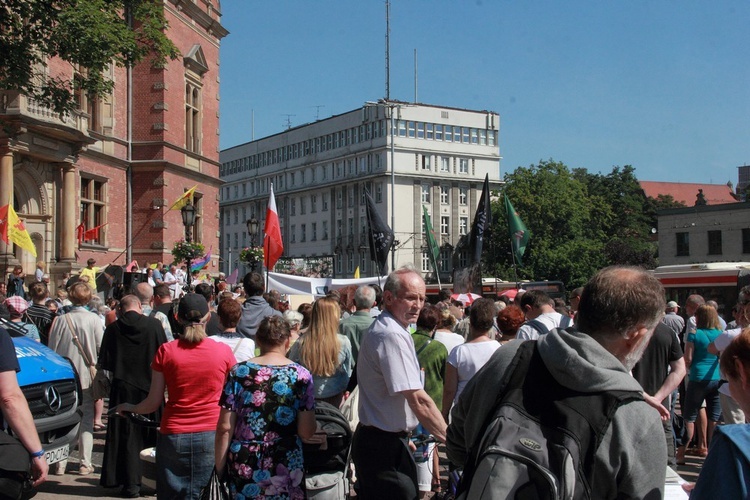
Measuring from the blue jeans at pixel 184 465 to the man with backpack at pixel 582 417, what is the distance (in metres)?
3.68

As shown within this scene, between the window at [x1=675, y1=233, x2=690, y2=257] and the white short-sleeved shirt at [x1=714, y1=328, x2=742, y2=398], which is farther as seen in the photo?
the window at [x1=675, y1=233, x2=690, y2=257]

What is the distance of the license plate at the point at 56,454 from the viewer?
706cm

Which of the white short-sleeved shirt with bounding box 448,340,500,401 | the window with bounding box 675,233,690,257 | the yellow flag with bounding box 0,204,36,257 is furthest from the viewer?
the window with bounding box 675,233,690,257

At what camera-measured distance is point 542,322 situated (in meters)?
8.56

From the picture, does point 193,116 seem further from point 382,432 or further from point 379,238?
point 382,432

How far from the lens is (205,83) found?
37594mm

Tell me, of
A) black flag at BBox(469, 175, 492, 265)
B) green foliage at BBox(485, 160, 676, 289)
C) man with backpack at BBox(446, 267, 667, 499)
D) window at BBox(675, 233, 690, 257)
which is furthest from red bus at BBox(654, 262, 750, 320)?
green foliage at BBox(485, 160, 676, 289)

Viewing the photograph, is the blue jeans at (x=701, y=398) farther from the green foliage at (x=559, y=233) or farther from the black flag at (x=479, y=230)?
the green foliage at (x=559, y=233)

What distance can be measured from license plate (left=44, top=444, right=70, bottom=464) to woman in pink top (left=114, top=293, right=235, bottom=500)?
3.98 ft

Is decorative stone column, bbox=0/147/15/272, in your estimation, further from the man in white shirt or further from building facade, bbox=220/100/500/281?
building facade, bbox=220/100/500/281

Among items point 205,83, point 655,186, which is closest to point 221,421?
point 205,83

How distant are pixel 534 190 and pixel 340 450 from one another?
251ft

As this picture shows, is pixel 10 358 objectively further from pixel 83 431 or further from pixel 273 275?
pixel 273 275

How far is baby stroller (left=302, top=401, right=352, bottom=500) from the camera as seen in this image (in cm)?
571
